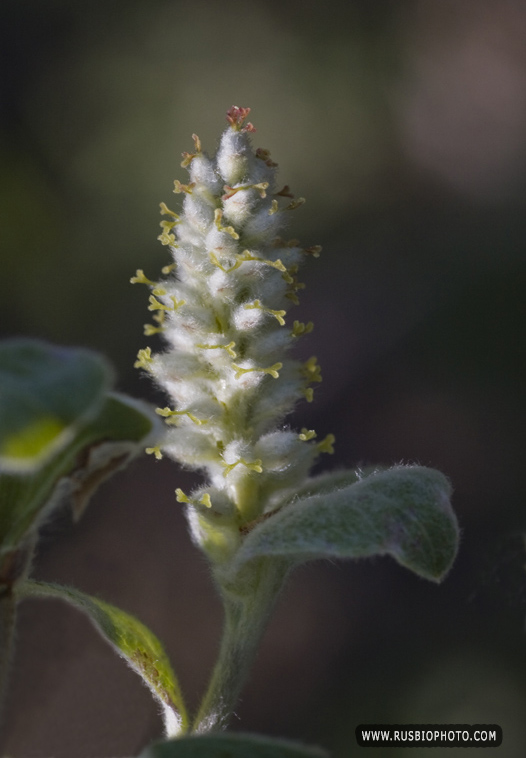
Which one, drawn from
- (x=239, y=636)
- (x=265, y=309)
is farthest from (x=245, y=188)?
(x=239, y=636)

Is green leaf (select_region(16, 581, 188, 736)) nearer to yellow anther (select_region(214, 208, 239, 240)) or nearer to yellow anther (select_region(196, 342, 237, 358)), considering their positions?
yellow anther (select_region(196, 342, 237, 358))

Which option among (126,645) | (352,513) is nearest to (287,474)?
(352,513)

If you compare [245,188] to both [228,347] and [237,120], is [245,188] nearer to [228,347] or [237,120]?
[237,120]

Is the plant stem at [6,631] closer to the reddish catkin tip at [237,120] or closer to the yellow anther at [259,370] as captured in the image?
the yellow anther at [259,370]

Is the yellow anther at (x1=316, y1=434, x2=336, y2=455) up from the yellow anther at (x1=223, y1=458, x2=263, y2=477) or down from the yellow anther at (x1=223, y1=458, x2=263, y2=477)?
down

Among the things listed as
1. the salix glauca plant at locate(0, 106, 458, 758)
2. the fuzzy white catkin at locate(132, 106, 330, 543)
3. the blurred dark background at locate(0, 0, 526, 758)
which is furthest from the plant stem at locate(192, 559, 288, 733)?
the blurred dark background at locate(0, 0, 526, 758)

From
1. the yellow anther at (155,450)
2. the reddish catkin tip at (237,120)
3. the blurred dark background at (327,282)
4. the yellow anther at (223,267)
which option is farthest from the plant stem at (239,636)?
the blurred dark background at (327,282)
